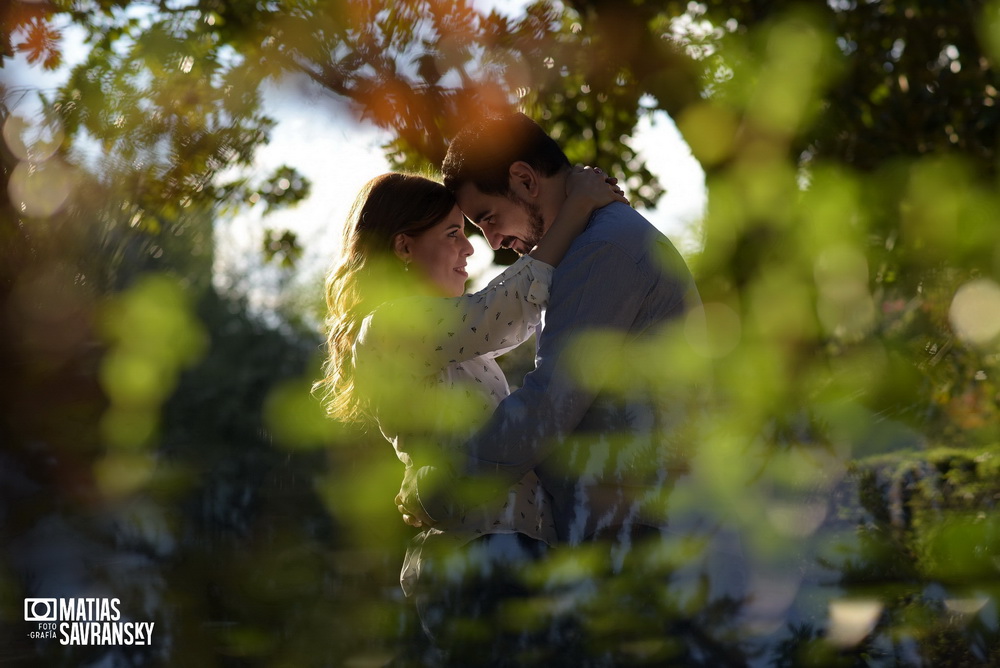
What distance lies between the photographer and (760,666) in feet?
7.50

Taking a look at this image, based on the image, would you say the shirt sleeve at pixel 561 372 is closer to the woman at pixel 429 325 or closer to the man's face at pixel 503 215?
the woman at pixel 429 325

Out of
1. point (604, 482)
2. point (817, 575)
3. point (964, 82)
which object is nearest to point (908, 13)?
point (964, 82)

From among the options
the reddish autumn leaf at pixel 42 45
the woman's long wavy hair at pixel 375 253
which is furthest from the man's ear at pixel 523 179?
the reddish autumn leaf at pixel 42 45

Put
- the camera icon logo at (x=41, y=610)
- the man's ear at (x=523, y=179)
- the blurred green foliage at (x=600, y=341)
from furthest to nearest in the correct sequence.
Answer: the camera icon logo at (x=41, y=610)
the man's ear at (x=523, y=179)
the blurred green foliage at (x=600, y=341)

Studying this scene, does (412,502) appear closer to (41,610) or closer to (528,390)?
(528,390)

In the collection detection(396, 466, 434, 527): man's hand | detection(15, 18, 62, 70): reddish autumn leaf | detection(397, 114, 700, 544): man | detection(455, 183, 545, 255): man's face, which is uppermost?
detection(15, 18, 62, 70): reddish autumn leaf

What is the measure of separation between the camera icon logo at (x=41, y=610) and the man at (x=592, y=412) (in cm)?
135

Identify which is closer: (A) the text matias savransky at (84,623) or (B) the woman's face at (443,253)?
(A) the text matias savransky at (84,623)

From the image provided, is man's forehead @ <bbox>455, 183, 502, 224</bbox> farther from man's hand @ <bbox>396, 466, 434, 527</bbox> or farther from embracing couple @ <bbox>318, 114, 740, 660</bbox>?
A: man's hand @ <bbox>396, 466, 434, 527</bbox>

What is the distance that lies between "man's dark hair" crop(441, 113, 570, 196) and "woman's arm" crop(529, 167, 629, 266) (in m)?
0.19

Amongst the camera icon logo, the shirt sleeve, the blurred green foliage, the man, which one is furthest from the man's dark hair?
the camera icon logo

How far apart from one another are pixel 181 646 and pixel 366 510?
2.61 metres

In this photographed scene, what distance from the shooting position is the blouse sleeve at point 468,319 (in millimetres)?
2719

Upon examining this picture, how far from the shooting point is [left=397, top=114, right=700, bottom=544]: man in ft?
8.14
